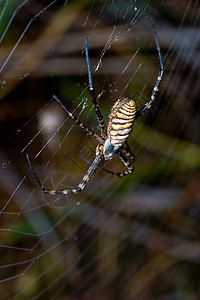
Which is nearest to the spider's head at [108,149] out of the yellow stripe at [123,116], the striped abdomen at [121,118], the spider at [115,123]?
the spider at [115,123]

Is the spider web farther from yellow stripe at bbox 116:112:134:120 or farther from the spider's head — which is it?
yellow stripe at bbox 116:112:134:120

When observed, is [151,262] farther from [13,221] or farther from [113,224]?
[13,221]

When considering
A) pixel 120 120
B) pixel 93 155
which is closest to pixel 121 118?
pixel 120 120

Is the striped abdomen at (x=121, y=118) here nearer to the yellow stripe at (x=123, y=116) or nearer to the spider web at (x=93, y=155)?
the yellow stripe at (x=123, y=116)

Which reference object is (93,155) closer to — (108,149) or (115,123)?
(108,149)

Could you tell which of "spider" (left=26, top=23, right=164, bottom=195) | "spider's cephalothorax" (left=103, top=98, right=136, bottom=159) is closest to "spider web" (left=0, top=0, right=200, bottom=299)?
"spider" (left=26, top=23, right=164, bottom=195)

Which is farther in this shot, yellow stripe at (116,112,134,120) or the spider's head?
the spider's head
